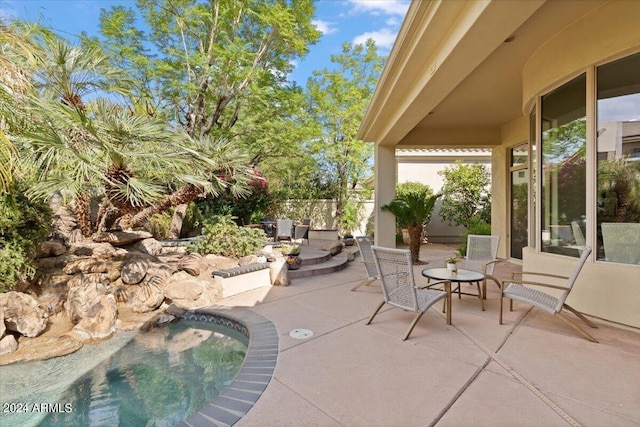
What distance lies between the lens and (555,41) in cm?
415

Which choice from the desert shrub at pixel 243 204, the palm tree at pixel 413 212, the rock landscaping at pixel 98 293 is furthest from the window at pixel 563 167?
the desert shrub at pixel 243 204

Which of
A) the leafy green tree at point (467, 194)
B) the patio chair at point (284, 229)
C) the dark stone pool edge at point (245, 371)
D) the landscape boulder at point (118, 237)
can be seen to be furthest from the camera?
the leafy green tree at point (467, 194)

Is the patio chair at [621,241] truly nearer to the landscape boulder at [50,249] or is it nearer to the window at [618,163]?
the window at [618,163]

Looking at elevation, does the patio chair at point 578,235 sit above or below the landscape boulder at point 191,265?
above

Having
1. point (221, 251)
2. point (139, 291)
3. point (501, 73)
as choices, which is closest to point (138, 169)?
point (139, 291)

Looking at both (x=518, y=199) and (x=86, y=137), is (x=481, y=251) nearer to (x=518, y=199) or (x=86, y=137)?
(x=518, y=199)

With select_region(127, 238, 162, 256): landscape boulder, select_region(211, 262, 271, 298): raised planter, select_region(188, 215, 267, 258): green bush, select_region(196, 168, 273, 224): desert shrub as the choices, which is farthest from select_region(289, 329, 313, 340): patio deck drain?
select_region(196, 168, 273, 224): desert shrub

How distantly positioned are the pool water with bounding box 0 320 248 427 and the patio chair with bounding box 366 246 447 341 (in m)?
1.91

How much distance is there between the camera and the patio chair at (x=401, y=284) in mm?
3574

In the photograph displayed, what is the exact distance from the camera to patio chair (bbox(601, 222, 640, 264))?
3646 mm

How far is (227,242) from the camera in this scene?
24.3ft

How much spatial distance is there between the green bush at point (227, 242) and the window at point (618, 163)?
248 inches

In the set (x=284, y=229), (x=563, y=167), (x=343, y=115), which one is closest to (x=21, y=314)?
(x=284, y=229)

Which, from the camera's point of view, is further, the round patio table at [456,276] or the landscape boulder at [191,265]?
the landscape boulder at [191,265]
